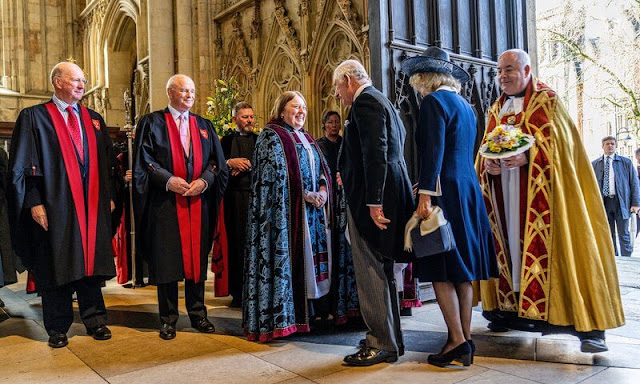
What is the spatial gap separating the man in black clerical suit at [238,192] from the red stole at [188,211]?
77cm

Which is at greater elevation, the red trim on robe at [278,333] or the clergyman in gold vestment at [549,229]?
the clergyman in gold vestment at [549,229]

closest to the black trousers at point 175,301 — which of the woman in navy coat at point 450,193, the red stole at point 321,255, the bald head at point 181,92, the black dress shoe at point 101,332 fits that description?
the black dress shoe at point 101,332

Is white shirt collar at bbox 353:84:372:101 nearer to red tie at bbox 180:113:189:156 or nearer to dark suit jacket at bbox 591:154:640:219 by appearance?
red tie at bbox 180:113:189:156

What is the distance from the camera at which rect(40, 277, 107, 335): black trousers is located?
361 cm

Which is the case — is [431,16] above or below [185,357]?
above

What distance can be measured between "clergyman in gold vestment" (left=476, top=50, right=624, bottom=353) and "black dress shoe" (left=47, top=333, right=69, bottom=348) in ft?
8.79

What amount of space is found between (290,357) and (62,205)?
5.65ft

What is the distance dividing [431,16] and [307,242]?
2.54 meters

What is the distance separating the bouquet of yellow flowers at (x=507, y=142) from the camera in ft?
9.84

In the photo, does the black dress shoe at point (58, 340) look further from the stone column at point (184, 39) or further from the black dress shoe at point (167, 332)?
the stone column at point (184, 39)

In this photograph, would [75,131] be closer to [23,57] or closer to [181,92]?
[181,92]

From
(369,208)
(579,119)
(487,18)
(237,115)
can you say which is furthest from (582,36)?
(369,208)

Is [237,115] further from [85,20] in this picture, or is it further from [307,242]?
[85,20]

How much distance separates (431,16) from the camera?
4992mm
